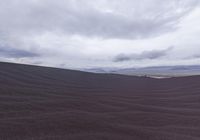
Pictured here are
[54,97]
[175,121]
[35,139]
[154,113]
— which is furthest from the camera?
[54,97]

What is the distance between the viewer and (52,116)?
9.67ft

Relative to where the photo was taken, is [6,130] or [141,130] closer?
[6,130]

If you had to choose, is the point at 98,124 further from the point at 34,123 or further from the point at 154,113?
the point at 154,113

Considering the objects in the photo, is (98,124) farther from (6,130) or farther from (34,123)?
(6,130)

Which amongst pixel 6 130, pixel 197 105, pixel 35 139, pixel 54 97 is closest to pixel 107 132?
pixel 35 139

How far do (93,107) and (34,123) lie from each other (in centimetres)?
137

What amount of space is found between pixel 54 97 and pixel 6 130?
79.9 inches

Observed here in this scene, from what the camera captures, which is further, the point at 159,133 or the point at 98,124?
the point at 98,124

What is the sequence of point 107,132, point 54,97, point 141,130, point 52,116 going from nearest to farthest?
point 107,132 → point 141,130 → point 52,116 → point 54,97

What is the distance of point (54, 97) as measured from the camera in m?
4.34

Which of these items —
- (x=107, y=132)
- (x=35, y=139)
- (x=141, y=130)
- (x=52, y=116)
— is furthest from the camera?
(x=52, y=116)

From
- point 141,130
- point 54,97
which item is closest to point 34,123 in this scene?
point 141,130

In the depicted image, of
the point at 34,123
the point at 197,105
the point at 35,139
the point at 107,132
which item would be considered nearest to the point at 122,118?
the point at 107,132

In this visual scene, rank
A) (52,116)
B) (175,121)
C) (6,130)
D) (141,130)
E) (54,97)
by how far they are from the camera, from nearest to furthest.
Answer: (6,130), (141,130), (52,116), (175,121), (54,97)
